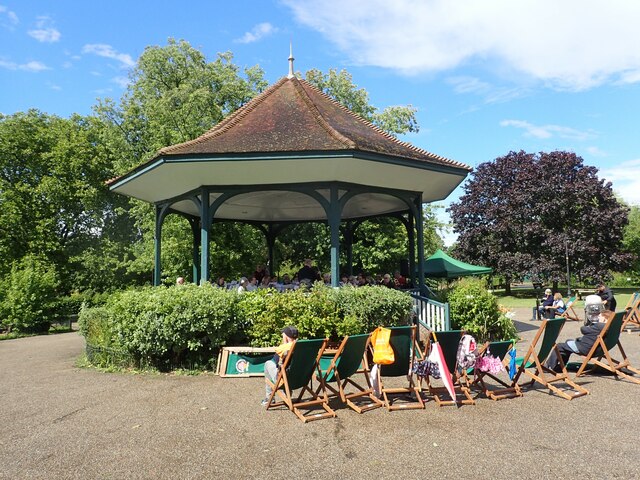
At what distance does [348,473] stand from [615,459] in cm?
234

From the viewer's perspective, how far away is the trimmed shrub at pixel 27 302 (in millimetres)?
20875

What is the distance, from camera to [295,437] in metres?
4.73

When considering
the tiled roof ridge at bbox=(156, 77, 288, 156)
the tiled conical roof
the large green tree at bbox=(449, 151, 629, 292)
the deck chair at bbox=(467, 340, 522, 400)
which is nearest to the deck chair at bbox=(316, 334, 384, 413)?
the deck chair at bbox=(467, 340, 522, 400)

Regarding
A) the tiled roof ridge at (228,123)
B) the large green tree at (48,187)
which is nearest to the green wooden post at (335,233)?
the tiled roof ridge at (228,123)

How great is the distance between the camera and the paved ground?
3895mm

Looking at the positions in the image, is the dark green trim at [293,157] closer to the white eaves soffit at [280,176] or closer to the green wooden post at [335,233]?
the white eaves soffit at [280,176]

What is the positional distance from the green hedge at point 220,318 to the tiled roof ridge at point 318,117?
10.4ft

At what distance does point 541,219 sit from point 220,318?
1373 inches

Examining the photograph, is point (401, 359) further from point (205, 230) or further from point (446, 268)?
point (446, 268)

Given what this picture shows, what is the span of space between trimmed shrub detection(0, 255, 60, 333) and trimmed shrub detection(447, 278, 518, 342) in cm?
1915

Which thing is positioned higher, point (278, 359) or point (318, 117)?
point (318, 117)

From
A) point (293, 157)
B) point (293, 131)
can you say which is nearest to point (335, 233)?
point (293, 157)

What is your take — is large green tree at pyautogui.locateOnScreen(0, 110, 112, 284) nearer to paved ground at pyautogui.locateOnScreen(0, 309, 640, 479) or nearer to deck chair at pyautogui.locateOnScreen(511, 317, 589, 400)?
paved ground at pyautogui.locateOnScreen(0, 309, 640, 479)

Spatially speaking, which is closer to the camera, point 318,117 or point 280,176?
point 280,176
